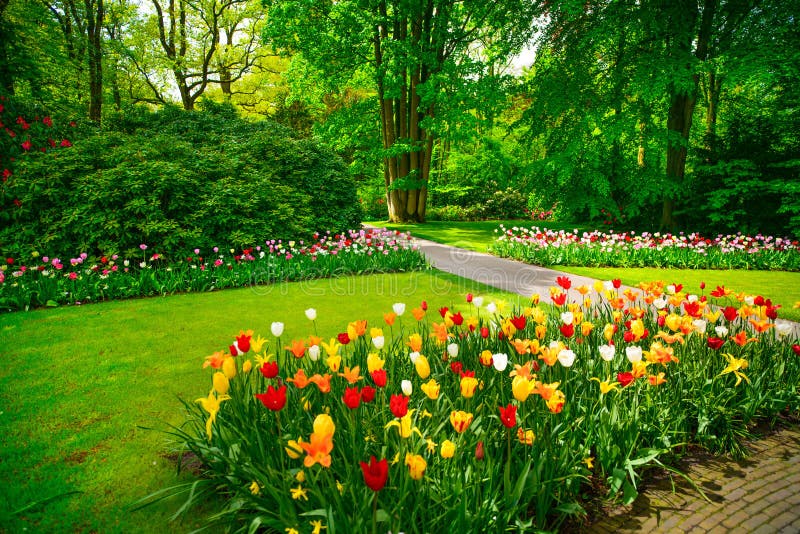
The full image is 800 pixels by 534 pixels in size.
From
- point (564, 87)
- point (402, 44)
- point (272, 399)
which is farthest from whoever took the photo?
point (402, 44)

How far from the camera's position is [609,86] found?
12.4 metres

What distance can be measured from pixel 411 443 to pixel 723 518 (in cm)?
151

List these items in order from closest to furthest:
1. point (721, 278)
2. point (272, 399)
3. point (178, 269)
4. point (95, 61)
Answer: point (272, 399), point (178, 269), point (721, 278), point (95, 61)

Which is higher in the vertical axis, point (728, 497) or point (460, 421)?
point (460, 421)

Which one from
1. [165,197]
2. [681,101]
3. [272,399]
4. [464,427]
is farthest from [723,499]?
[681,101]

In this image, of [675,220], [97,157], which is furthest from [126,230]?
[675,220]

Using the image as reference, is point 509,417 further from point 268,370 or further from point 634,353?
point 268,370

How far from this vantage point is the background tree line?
10211mm

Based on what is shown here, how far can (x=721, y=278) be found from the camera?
25.4 ft

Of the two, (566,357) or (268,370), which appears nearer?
(268,370)

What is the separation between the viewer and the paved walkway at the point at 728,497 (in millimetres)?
1886

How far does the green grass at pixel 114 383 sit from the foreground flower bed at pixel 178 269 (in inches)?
14.7

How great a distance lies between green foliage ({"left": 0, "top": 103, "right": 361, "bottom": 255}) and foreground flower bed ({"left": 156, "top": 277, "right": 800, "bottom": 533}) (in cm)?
516

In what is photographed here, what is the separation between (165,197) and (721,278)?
10.4 m
